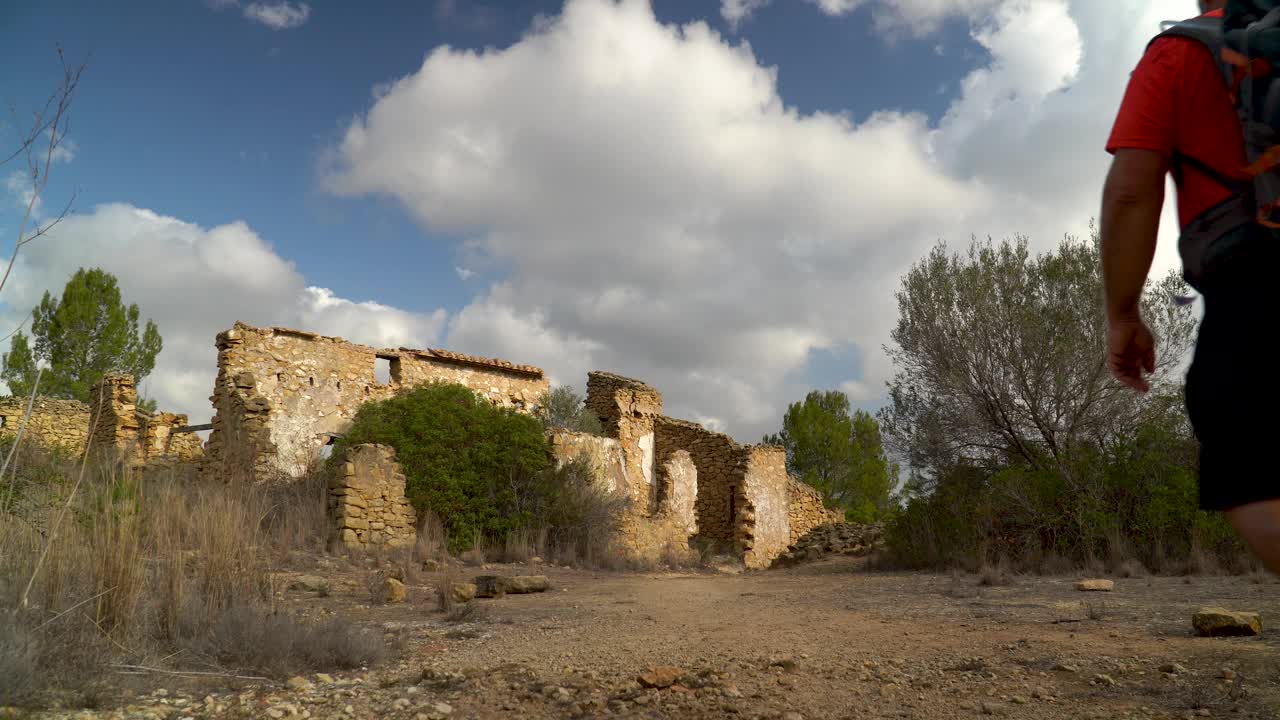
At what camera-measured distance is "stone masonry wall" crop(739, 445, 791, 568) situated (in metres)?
20.2

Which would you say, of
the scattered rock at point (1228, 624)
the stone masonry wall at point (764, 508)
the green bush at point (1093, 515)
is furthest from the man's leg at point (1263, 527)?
the stone masonry wall at point (764, 508)

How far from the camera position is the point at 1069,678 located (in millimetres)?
3629

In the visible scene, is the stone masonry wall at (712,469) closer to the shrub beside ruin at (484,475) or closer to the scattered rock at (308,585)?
the shrub beside ruin at (484,475)

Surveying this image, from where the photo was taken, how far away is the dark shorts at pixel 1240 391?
3.80 ft

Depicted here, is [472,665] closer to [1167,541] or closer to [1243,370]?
[1243,370]

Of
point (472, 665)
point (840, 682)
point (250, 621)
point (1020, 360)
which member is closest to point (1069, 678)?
point (840, 682)

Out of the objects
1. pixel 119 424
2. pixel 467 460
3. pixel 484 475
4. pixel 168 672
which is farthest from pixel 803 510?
pixel 168 672

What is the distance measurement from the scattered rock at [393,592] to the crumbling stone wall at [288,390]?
9.16 metres

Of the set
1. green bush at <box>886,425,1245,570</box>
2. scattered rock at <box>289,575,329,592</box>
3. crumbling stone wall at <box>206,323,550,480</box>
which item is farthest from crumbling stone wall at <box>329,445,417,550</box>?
green bush at <box>886,425,1245,570</box>

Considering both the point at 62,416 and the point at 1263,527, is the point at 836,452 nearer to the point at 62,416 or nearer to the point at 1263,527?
the point at 62,416

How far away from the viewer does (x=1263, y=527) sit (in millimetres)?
1169

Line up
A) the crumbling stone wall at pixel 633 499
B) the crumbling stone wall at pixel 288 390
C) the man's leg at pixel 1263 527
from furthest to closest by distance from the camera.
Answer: the crumbling stone wall at pixel 288 390
the crumbling stone wall at pixel 633 499
the man's leg at pixel 1263 527

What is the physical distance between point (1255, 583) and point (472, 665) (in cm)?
710

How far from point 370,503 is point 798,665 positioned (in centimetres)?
1007
